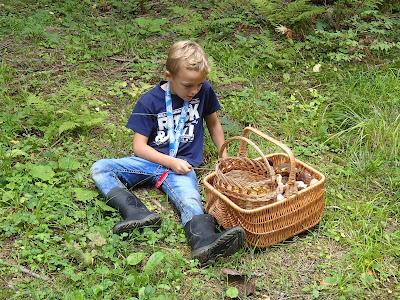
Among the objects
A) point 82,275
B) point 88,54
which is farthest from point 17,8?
point 82,275

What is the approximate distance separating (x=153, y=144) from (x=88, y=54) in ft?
7.41

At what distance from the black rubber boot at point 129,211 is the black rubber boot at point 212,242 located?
0.31 metres

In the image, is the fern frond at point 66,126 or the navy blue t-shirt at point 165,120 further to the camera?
the fern frond at point 66,126

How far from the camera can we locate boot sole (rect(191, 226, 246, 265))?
8.87 feet

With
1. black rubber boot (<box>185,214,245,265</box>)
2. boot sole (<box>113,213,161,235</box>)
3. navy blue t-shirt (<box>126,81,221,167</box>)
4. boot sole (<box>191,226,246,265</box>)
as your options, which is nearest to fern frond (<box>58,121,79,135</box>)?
navy blue t-shirt (<box>126,81,221,167</box>)

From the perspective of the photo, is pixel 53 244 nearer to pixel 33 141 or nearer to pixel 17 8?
pixel 33 141

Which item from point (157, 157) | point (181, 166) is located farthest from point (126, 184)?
point (181, 166)

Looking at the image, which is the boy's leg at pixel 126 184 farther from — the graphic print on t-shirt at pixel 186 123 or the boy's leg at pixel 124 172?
the graphic print on t-shirt at pixel 186 123

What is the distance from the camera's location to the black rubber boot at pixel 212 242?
8.88 ft

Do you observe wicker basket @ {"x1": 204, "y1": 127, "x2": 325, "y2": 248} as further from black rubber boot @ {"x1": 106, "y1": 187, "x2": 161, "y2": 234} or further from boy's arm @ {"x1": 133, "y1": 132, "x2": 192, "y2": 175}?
black rubber boot @ {"x1": 106, "y1": 187, "x2": 161, "y2": 234}

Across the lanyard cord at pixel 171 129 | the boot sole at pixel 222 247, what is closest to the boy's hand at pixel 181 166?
the lanyard cord at pixel 171 129

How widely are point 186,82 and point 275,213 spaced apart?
1081mm

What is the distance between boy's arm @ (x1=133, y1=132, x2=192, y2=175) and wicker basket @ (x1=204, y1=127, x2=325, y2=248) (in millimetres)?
201

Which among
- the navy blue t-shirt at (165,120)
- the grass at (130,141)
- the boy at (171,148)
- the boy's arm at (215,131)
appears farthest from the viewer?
the boy's arm at (215,131)
